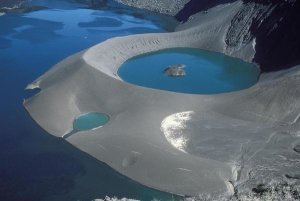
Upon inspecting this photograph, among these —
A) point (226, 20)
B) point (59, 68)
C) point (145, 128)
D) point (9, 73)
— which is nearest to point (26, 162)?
point (145, 128)

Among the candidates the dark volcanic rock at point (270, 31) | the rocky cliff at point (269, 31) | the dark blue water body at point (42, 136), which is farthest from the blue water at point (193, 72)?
the dark blue water body at point (42, 136)

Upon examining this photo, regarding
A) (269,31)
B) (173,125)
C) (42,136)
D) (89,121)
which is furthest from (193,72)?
(42,136)

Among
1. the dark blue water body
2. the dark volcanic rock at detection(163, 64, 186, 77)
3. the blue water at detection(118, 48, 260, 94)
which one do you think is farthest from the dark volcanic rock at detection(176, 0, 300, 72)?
the dark blue water body

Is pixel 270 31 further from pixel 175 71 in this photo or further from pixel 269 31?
pixel 175 71

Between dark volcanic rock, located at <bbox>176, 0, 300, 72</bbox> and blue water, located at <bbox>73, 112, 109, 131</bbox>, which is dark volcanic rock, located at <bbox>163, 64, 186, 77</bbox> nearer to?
dark volcanic rock, located at <bbox>176, 0, 300, 72</bbox>

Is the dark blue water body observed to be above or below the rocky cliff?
below

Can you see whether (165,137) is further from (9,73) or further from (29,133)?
(9,73)
